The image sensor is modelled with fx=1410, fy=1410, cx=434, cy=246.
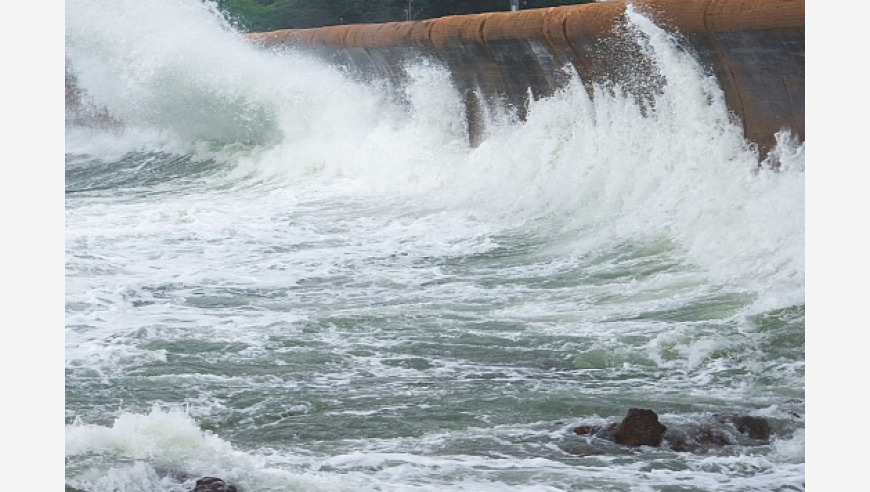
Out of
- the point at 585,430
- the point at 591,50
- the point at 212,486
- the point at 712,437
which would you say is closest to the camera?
the point at 212,486

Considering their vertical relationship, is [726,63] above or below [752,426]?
above

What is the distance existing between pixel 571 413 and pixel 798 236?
10.9 ft

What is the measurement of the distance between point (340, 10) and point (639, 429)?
90.4ft

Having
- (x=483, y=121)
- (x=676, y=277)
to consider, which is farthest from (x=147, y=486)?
(x=483, y=121)

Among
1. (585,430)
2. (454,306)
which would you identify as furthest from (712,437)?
(454,306)

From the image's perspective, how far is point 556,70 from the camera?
12930 mm

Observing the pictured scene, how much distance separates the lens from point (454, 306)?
812 centimetres

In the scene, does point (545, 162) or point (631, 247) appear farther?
point (545, 162)

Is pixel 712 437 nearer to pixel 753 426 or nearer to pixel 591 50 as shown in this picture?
pixel 753 426

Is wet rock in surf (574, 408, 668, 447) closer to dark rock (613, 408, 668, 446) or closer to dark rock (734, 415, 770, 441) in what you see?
dark rock (613, 408, 668, 446)

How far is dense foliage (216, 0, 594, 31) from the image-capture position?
28.1 m

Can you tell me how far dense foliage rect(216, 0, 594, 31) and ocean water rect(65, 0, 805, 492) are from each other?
1140 cm

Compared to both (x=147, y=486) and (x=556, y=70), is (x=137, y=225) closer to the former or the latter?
(x=556, y=70)

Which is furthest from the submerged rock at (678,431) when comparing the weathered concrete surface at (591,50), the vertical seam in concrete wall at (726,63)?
the vertical seam in concrete wall at (726,63)
